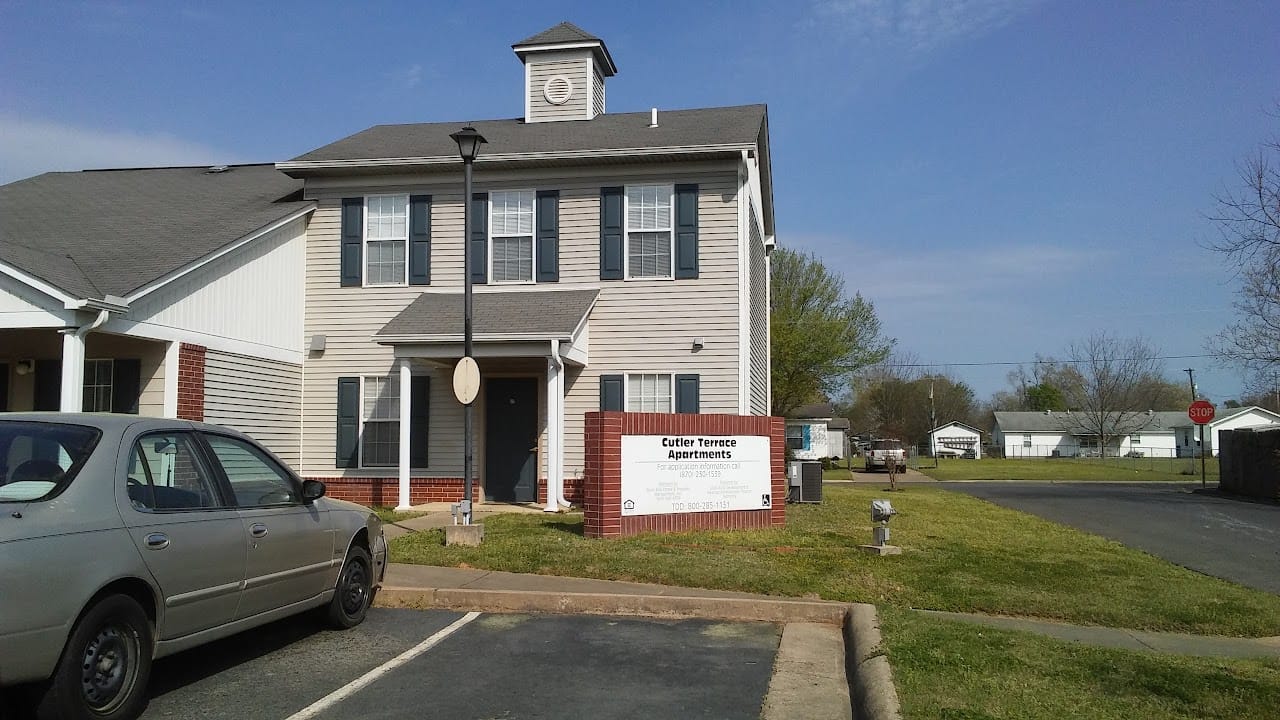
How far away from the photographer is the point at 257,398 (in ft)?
54.9

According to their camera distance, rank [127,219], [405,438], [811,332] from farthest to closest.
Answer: [811,332] → [127,219] → [405,438]

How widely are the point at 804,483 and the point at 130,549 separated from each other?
571 inches

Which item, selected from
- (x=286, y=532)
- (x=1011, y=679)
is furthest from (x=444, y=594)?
(x=1011, y=679)

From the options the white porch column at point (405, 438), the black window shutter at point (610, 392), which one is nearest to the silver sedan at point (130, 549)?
the white porch column at point (405, 438)

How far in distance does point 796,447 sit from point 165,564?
160 ft

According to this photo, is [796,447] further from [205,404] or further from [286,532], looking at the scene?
[286,532]

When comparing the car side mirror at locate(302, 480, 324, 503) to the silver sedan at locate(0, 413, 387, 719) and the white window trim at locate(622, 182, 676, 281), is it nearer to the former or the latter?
the silver sedan at locate(0, 413, 387, 719)

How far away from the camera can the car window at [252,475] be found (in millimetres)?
6508

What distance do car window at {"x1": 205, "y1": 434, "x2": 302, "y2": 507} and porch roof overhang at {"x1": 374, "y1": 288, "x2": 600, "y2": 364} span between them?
8.53 meters

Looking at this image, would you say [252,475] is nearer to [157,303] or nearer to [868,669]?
[868,669]

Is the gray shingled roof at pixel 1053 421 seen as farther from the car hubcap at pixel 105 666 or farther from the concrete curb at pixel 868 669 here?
the car hubcap at pixel 105 666

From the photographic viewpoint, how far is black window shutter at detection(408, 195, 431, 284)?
59.4 feet

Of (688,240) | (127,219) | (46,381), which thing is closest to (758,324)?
(688,240)

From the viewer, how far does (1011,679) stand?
587 cm
